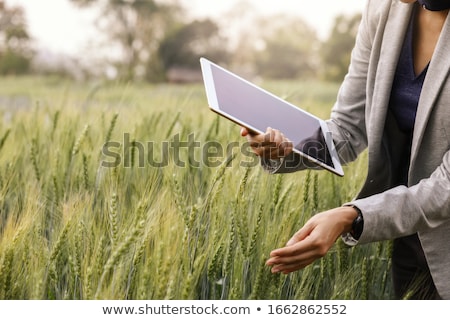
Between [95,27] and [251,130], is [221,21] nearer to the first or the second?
[95,27]

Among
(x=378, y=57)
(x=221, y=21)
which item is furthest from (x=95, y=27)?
(x=378, y=57)

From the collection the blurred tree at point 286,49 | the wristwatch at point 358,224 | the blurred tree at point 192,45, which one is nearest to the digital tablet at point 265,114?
the wristwatch at point 358,224

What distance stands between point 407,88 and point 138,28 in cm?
A: 725

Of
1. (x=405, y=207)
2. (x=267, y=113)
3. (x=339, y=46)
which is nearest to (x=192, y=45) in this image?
(x=339, y=46)

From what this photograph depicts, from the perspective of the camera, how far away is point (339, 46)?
307 inches

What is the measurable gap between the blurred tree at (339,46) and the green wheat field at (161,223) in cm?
616

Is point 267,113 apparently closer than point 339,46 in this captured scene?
Yes

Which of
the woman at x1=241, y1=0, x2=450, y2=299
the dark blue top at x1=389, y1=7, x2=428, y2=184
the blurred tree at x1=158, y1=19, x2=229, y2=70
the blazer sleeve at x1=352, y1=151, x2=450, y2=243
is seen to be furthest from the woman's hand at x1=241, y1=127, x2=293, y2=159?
the blurred tree at x1=158, y1=19, x2=229, y2=70

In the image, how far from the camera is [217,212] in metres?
1.21

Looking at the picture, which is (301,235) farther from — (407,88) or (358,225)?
(407,88)

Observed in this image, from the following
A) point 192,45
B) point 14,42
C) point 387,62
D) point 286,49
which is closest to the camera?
point 387,62

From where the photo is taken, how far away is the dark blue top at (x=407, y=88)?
47.8 inches

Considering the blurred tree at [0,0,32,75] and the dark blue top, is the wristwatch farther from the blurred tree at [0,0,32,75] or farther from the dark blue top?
the blurred tree at [0,0,32,75]
